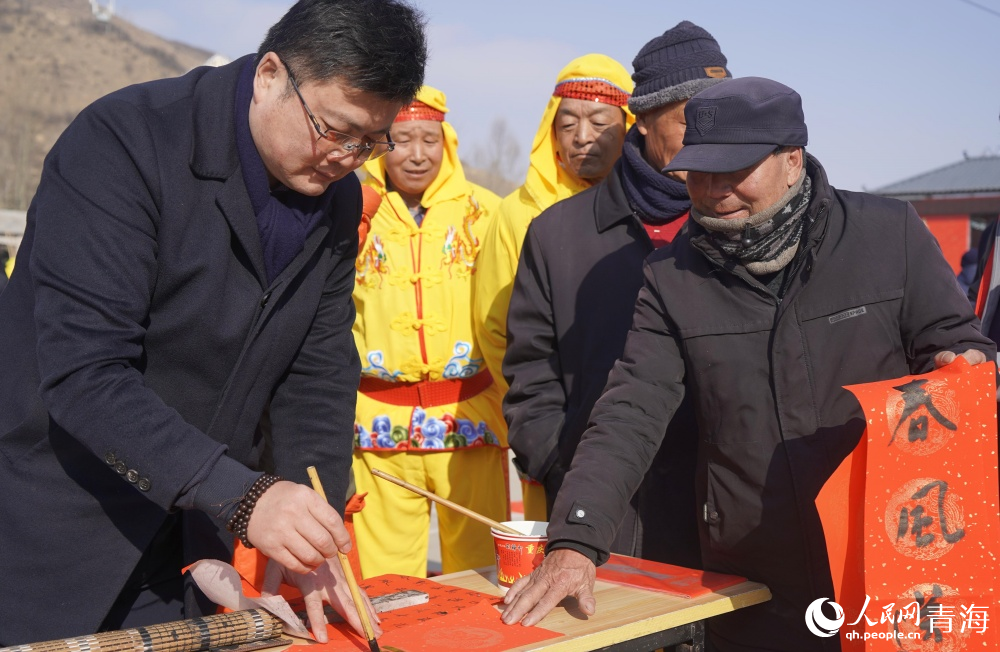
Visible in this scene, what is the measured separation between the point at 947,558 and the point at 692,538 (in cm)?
92

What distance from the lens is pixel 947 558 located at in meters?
1.79

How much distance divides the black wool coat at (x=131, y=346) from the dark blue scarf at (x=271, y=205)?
0.02 metres

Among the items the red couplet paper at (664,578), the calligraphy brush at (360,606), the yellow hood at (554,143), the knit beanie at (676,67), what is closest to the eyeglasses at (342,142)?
the calligraphy brush at (360,606)

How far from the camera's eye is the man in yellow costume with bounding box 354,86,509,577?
12.0ft

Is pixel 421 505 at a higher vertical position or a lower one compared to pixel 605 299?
lower

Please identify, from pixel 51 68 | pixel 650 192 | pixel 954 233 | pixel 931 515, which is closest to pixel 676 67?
pixel 650 192

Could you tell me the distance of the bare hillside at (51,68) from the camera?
43031 mm

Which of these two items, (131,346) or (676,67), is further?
(676,67)

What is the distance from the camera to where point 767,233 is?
2098mm

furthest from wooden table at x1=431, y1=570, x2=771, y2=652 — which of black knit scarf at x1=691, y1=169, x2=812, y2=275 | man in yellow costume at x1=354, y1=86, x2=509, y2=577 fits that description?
man in yellow costume at x1=354, y1=86, x2=509, y2=577

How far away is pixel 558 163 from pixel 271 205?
76.4 inches

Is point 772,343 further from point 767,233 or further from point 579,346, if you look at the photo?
point 579,346

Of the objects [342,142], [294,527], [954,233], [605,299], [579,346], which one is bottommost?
[294,527]

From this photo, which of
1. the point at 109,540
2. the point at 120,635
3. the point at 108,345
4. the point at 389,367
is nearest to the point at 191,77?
the point at 108,345
